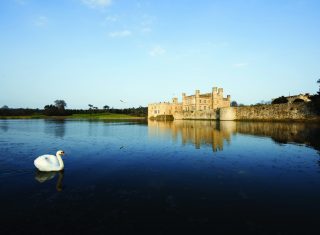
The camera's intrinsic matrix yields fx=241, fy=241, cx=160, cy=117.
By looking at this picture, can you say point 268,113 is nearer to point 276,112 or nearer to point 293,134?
point 276,112

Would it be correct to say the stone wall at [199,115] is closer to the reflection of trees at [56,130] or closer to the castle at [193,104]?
the castle at [193,104]

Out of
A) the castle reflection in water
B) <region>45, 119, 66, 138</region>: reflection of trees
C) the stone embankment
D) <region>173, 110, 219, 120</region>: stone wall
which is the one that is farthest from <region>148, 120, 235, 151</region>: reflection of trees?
<region>173, 110, 219, 120</region>: stone wall

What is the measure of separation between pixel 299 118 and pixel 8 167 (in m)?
47.0

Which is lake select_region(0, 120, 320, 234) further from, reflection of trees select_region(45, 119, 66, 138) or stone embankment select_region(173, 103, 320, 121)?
stone embankment select_region(173, 103, 320, 121)

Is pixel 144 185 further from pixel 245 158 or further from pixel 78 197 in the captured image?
pixel 245 158

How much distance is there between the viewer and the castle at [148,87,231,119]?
83375 millimetres

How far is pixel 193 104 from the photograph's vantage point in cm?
8912

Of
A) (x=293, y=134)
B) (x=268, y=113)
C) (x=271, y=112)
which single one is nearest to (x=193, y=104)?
(x=268, y=113)

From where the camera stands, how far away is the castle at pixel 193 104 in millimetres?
83375

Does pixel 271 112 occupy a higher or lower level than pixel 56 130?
higher

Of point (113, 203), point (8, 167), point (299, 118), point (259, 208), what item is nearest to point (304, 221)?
point (259, 208)

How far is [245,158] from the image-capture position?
13148 millimetres

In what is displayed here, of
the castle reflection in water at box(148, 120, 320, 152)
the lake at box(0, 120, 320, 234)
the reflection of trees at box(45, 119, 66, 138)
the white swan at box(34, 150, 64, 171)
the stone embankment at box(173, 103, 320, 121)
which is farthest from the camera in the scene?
the stone embankment at box(173, 103, 320, 121)

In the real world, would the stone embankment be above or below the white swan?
above
